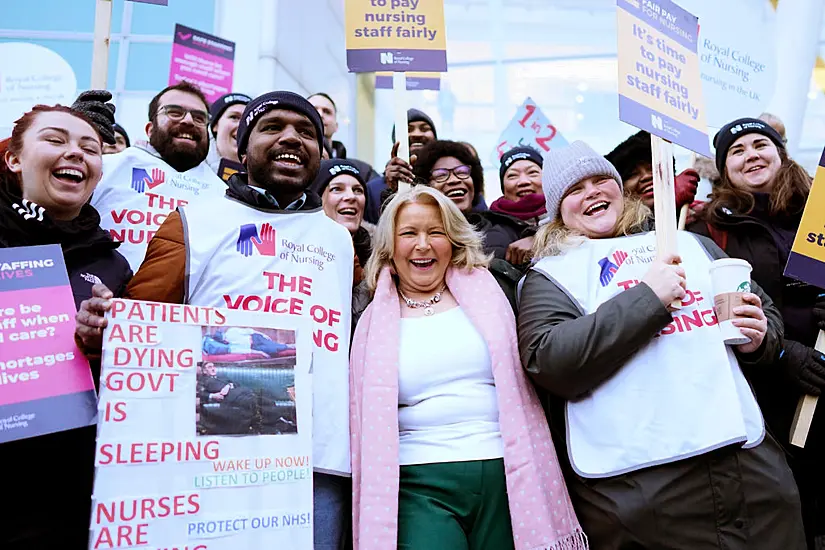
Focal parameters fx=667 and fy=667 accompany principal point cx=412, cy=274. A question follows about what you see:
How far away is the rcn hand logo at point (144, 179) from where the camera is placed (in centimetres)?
294

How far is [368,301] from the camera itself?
2.61m

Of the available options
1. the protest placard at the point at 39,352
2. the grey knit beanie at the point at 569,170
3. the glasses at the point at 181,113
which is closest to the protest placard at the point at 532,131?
the glasses at the point at 181,113

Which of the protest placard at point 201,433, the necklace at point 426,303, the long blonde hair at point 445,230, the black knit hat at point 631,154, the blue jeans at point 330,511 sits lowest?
the blue jeans at point 330,511

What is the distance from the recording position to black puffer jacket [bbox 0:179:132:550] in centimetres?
185

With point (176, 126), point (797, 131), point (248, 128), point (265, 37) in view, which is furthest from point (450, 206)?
point (265, 37)

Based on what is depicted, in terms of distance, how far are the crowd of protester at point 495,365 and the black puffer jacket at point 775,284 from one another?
2cm

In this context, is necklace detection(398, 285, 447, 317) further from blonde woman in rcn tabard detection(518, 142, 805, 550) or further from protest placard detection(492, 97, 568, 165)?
protest placard detection(492, 97, 568, 165)

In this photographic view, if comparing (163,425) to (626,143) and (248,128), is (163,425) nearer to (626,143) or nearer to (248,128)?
(248,128)

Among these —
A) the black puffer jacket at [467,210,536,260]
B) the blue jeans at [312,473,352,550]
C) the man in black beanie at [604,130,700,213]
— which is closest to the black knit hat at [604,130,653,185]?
the man in black beanie at [604,130,700,213]

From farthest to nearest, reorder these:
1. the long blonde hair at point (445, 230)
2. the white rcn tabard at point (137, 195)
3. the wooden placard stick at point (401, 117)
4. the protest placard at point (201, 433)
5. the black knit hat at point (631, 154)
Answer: the black knit hat at point (631, 154) < the wooden placard stick at point (401, 117) < the white rcn tabard at point (137, 195) < the long blonde hair at point (445, 230) < the protest placard at point (201, 433)

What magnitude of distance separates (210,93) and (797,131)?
4.80m

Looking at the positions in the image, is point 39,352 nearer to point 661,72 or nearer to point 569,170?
point 569,170

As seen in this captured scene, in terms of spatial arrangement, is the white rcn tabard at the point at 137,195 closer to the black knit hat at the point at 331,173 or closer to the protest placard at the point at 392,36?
the black knit hat at the point at 331,173

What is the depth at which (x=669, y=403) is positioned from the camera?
2.08 meters
